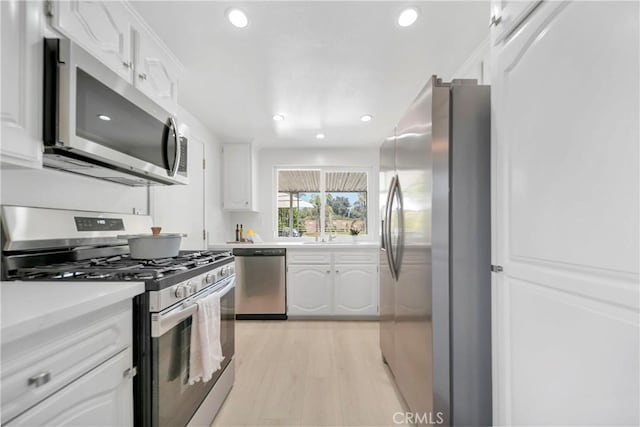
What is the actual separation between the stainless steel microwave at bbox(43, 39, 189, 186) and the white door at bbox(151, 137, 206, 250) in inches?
18.0

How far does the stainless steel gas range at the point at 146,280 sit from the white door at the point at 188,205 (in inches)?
20.5

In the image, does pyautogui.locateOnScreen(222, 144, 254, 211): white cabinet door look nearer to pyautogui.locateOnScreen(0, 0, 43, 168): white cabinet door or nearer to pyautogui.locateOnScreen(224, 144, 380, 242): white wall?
pyautogui.locateOnScreen(224, 144, 380, 242): white wall

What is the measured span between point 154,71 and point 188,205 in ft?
4.44

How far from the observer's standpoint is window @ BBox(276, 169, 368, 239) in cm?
414

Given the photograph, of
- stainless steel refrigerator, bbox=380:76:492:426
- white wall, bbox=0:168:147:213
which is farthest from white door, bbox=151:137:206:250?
stainless steel refrigerator, bbox=380:76:492:426

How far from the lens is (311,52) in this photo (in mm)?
1717

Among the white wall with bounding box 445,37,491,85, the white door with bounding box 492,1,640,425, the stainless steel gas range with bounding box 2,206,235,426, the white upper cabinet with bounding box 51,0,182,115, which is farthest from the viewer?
the white wall with bounding box 445,37,491,85

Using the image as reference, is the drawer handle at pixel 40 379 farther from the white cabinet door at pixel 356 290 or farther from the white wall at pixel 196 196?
the white cabinet door at pixel 356 290

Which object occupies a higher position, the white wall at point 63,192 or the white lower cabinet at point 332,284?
the white wall at point 63,192

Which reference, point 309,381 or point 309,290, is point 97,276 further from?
point 309,290

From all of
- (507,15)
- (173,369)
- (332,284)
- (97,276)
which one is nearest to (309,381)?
(173,369)

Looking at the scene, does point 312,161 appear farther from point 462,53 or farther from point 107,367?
point 107,367

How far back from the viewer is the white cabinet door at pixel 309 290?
332 cm

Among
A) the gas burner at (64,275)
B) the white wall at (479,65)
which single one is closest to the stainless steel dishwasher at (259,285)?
the gas burner at (64,275)
